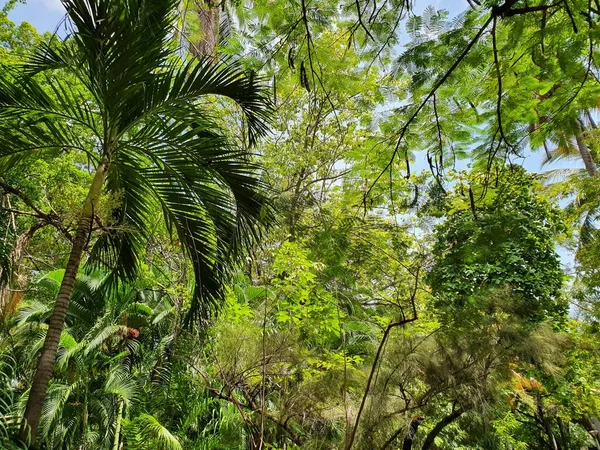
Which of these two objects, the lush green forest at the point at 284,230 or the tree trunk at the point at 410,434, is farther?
the tree trunk at the point at 410,434

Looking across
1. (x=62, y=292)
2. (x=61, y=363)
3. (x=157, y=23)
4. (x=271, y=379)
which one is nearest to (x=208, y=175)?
(x=157, y=23)

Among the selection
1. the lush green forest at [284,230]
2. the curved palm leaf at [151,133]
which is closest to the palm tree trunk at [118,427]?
the lush green forest at [284,230]

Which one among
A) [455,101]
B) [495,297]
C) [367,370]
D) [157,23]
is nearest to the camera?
[157,23]

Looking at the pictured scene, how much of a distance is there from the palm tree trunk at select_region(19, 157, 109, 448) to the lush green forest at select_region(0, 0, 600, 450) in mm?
19

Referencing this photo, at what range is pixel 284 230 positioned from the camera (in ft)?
16.1

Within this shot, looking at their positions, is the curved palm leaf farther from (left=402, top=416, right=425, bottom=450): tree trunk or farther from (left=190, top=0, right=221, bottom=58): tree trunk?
(left=402, top=416, right=425, bottom=450): tree trunk

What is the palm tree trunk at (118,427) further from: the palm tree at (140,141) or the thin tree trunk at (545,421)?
the thin tree trunk at (545,421)

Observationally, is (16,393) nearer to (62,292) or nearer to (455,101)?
(62,292)

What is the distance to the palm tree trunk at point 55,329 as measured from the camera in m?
2.30

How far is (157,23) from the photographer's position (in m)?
2.48

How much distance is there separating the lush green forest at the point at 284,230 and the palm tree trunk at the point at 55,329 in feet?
0.06

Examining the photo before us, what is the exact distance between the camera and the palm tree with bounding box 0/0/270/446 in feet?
8.57

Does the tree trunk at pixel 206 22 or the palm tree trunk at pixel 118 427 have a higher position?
the tree trunk at pixel 206 22

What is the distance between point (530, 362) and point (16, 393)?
261 inches
